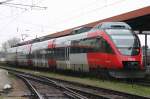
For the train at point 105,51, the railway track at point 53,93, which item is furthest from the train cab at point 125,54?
the railway track at point 53,93

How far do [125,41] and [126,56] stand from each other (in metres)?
1.18

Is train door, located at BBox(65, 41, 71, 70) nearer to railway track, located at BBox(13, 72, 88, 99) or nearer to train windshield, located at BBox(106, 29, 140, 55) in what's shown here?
train windshield, located at BBox(106, 29, 140, 55)

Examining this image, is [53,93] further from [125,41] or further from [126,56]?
[125,41]

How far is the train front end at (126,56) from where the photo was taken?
25.1 metres

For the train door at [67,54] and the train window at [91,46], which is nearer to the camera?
the train window at [91,46]

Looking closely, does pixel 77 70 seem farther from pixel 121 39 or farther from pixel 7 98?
pixel 7 98

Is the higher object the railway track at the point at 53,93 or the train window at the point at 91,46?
the train window at the point at 91,46

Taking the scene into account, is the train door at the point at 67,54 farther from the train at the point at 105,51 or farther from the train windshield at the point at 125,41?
the train windshield at the point at 125,41

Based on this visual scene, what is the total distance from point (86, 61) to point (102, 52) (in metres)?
3.44

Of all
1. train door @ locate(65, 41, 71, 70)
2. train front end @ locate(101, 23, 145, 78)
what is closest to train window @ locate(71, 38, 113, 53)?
train front end @ locate(101, 23, 145, 78)

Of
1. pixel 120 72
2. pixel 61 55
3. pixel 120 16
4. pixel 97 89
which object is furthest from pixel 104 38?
pixel 61 55

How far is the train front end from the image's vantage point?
2509 cm

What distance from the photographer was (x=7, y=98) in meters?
17.7

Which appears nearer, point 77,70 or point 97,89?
point 97,89
